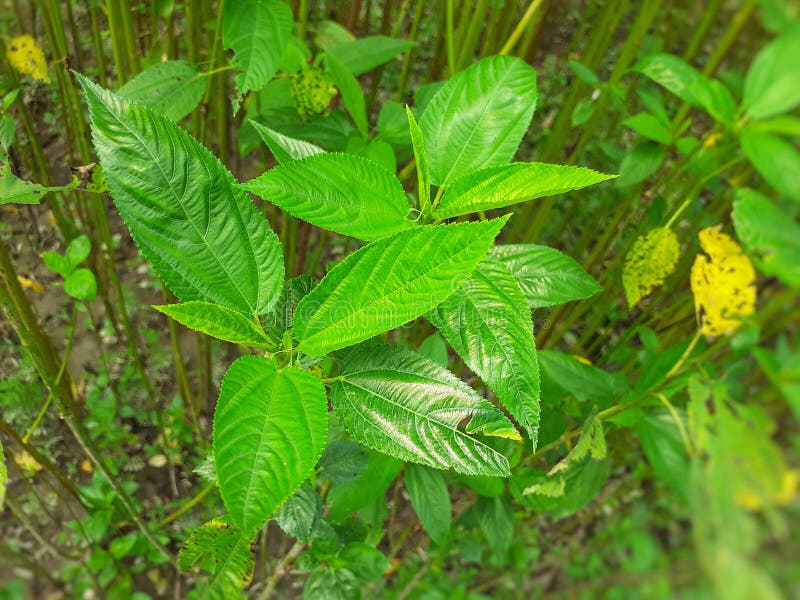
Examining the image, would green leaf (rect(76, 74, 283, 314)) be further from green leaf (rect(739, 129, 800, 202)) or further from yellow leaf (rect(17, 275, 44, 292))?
yellow leaf (rect(17, 275, 44, 292))

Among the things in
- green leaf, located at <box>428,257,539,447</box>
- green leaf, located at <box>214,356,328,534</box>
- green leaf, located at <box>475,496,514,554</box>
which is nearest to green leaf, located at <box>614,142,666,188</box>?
green leaf, located at <box>428,257,539,447</box>

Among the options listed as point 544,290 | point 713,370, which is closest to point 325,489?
point 544,290

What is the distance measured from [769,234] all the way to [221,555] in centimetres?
68

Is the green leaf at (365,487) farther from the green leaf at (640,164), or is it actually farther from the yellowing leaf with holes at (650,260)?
the green leaf at (640,164)

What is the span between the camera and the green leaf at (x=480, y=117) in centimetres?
60

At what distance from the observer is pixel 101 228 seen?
1.32 metres

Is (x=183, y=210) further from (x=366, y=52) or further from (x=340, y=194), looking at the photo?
(x=366, y=52)

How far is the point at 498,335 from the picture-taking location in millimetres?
545

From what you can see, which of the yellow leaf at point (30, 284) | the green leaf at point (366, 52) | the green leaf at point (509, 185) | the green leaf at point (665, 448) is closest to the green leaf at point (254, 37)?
the green leaf at point (366, 52)

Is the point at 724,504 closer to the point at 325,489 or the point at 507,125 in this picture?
the point at 507,125

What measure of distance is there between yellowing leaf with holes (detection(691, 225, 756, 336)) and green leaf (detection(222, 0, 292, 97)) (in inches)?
23.8

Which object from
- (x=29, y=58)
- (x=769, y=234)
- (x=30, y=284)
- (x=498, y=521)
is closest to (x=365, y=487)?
(x=498, y=521)

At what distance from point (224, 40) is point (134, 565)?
148cm

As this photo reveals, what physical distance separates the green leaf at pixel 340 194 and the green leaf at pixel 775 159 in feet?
1.09
